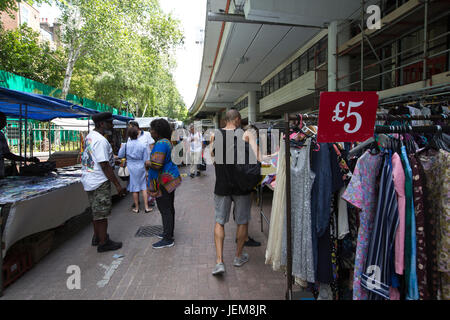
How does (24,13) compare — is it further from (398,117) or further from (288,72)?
(398,117)

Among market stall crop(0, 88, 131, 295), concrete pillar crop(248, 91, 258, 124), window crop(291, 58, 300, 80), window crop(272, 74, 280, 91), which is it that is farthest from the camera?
concrete pillar crop(248, 91, 258, 124)

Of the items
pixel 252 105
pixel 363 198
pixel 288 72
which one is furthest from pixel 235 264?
pixel 252 105

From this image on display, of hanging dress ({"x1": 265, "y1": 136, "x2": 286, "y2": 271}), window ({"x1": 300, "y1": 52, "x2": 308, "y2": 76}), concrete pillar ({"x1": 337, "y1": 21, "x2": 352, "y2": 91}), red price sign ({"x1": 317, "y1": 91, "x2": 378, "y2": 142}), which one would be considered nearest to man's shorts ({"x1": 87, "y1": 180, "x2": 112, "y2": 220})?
hanging dress ({"x1": 265, "y1": 136, "x2": 286, "y2": 271})

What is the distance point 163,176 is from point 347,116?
272 cm

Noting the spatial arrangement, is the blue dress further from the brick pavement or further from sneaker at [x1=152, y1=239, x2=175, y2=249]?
sneaker at [x1=152, y1=239, x2=175, y2=249]

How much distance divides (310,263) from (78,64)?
77.1 ft

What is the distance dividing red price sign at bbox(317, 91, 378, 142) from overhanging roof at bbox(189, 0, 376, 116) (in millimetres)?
6638

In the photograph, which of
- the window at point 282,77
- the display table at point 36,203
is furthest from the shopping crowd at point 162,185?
the window at point 282,77

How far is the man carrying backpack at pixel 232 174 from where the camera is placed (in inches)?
118

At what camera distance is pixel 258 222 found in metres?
5.05

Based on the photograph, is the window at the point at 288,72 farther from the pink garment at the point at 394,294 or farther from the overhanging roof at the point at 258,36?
the pink garment at the point at 394,294

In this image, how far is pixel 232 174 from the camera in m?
3.09

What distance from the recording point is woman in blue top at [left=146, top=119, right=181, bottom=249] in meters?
3.74

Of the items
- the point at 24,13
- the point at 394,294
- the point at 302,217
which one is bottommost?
the point at 394,294
